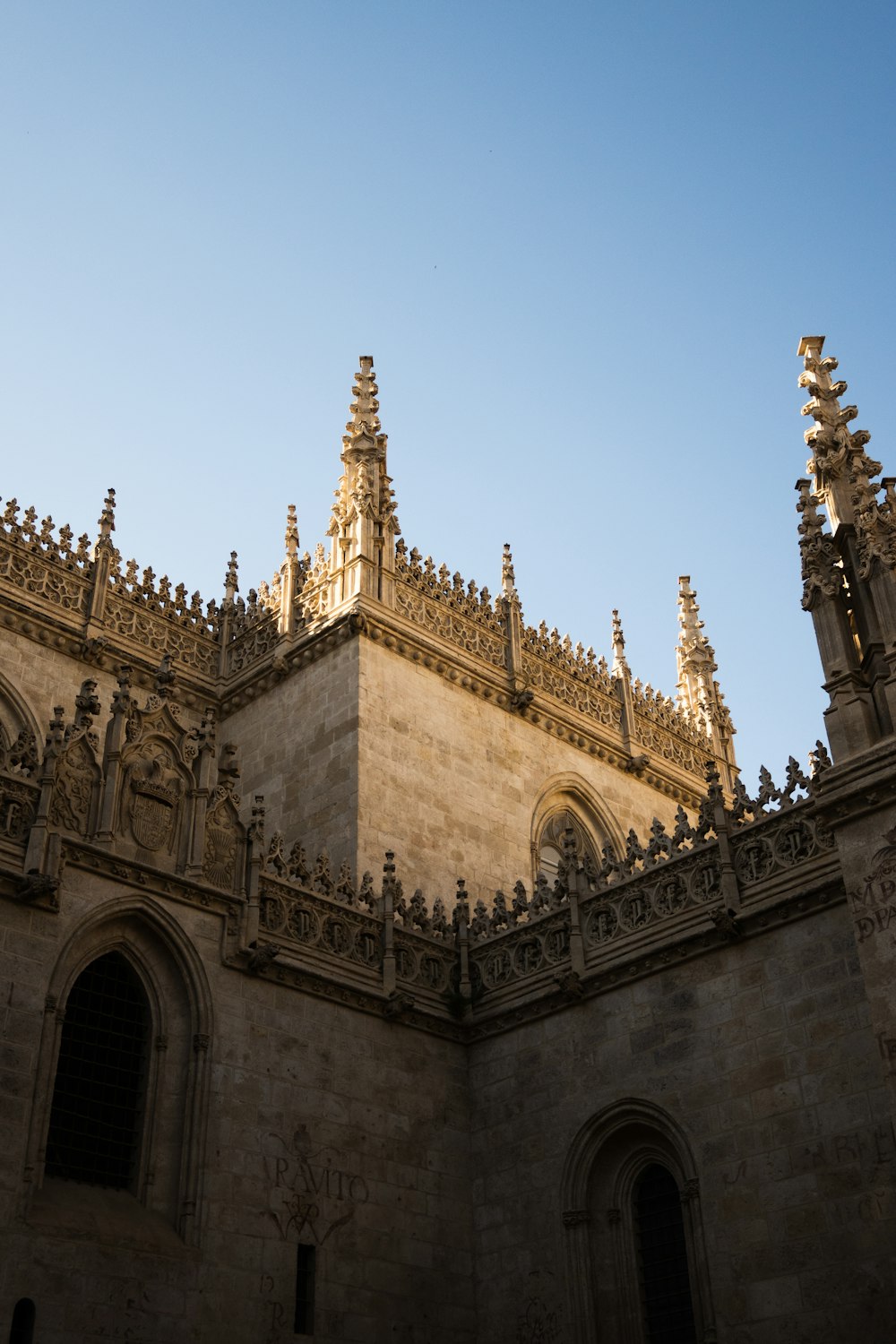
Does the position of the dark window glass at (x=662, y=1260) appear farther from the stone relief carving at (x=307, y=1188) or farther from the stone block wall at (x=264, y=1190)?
the stone relief carving at (x=307, y=1188)

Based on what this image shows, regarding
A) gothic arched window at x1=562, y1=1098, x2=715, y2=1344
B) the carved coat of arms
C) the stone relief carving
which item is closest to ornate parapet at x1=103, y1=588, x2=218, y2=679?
the carved coat of arms

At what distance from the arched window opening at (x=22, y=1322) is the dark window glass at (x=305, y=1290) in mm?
3398

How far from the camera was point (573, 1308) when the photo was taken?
16953mm

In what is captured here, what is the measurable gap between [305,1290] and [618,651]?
1678cm

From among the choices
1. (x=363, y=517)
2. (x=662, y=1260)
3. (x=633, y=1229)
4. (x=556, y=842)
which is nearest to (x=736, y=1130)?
(x=662, y=1260)

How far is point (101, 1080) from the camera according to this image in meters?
16.0

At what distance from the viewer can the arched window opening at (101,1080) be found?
50.8 feet

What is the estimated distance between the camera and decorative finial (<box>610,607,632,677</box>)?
98.4ft

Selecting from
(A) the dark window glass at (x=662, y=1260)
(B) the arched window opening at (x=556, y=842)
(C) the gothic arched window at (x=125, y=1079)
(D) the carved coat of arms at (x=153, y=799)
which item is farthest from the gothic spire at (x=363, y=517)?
(A) the dark window glass at (x=662, y=1260)

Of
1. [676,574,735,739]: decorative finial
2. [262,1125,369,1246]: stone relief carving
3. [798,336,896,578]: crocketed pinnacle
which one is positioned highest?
[676,574,735,739]: decorative finial

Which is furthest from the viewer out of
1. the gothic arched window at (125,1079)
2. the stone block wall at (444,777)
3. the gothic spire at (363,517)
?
the gothic spire at (363,517)

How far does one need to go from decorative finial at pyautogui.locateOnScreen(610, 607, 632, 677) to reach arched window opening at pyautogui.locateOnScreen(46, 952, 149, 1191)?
15.4 m

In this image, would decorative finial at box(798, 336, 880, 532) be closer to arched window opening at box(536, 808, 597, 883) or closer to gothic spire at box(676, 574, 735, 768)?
arched window opening at box(536, 808, 597, 883)

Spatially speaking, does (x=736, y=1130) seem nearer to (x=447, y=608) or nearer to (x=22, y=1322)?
(x=22, y=1322)
